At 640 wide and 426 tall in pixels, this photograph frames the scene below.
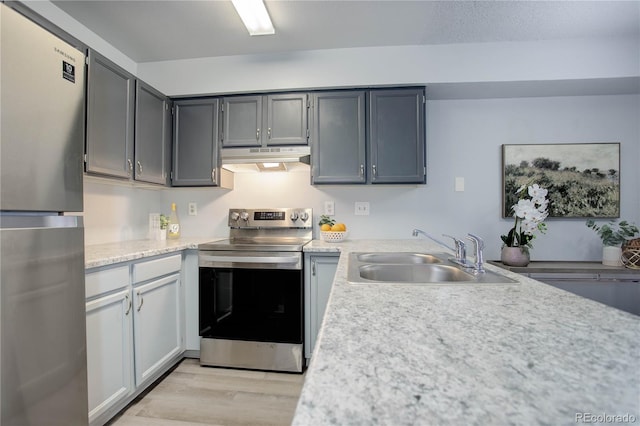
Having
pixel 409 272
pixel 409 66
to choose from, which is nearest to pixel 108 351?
pixel 409 272

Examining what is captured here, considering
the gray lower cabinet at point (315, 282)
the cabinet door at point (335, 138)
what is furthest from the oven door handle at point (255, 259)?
the cabinet door at point (335, 138)

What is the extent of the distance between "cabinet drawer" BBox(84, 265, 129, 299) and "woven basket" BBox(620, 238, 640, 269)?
3.30 metres

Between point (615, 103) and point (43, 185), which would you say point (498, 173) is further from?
point (43, 185)

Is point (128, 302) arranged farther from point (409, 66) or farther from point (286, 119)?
point (409, 66)

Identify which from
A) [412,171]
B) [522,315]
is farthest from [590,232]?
[522,315]

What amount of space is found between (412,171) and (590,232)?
1606mm

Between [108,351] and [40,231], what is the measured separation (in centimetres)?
78

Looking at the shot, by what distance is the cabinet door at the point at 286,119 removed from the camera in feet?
7.43

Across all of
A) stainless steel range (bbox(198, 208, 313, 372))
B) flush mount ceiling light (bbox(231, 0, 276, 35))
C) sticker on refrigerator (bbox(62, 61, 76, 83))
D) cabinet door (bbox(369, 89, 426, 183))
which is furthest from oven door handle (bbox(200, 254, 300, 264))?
flush mount ceiling light (bbox(231, 0, 276, 35))

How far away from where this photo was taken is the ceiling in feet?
5.81

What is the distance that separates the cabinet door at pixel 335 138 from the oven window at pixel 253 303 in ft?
2.68

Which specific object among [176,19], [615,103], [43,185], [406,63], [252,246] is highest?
[176,19]

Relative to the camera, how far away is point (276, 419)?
155cm

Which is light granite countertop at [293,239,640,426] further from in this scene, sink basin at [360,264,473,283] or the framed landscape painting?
the framed landscape painting
